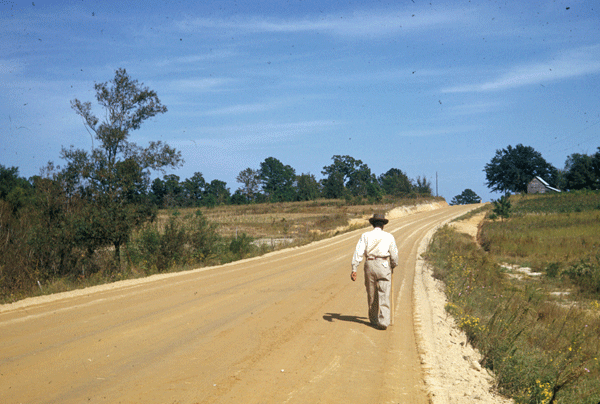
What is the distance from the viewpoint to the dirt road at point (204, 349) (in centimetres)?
543

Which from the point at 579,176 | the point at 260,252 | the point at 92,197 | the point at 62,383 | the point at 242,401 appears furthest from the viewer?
the point at 579,176

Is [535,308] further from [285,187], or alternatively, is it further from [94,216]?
[285,187]

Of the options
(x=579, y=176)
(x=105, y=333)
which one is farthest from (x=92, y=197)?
(x=579, y=176)

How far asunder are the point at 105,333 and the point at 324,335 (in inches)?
148

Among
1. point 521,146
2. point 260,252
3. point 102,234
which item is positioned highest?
point 521,146

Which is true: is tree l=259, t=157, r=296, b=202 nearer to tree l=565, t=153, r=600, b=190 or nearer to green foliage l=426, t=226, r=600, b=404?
tree l=565, t=153, r=600, b=190

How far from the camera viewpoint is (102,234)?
1834 centimetres

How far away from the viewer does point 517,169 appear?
115 m

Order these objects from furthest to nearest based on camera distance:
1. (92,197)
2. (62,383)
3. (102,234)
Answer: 1. (92,197)
2. (102,234)
3. (62,383)

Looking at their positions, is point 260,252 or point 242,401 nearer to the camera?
point 242,401

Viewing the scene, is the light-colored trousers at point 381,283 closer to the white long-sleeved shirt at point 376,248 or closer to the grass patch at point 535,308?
the white long-sleeved shirt at point 376,248

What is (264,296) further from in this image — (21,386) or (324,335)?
(21,386)

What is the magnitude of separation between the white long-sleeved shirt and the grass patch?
219 cm

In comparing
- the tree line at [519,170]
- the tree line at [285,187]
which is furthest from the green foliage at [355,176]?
the tree line at [519,170]
